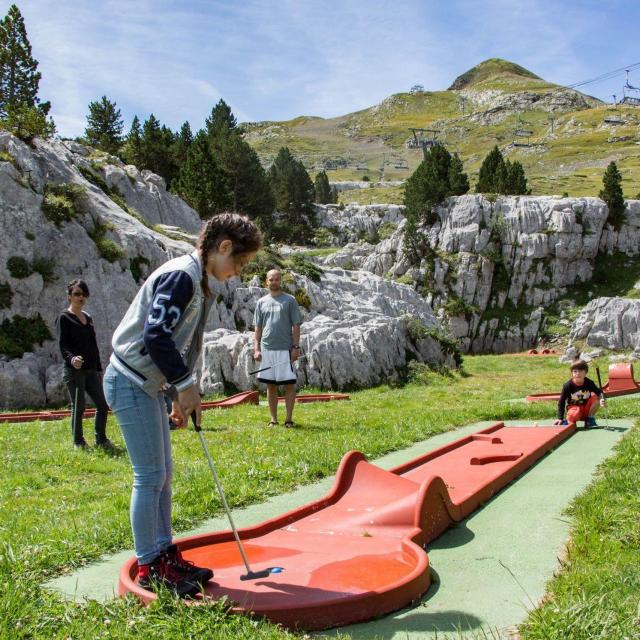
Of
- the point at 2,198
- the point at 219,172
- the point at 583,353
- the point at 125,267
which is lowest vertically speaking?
the point at 583,353

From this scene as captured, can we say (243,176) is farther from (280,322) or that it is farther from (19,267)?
(280,322)

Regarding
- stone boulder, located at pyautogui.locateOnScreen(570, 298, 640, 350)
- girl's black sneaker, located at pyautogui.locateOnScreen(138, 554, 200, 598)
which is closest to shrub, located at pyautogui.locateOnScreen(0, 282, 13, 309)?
girl's black sneaker, located at pyautogui.locateOnScreen(138, 554, 200, 598)

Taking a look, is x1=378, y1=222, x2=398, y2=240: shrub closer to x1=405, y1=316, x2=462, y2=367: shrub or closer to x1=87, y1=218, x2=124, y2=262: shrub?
x1=405, y1=316, x2=462, y2=367: shrub

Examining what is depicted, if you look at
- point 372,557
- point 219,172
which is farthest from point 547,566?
point 219,172

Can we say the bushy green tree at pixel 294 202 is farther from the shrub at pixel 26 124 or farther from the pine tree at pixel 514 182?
the shrub at pixel 26 124

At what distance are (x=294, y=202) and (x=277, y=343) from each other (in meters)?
64.9

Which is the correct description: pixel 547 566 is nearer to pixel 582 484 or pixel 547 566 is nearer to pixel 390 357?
pixel 582 484

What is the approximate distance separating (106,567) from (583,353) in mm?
44438

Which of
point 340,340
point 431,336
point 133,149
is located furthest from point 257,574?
point 133,149

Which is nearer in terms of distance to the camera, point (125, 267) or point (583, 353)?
point (125, 267)

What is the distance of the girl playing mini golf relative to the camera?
346 centimetres

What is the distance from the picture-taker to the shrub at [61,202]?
20594 millimetres

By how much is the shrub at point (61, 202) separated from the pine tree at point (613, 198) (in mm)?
50783

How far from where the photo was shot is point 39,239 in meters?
20.0
